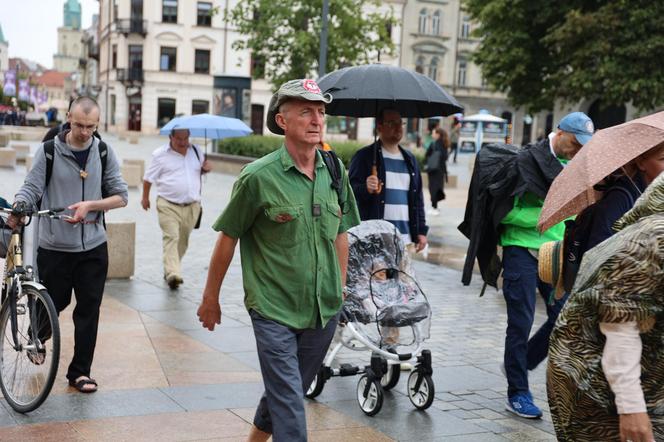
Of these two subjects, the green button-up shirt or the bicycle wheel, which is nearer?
the green button-up shirt

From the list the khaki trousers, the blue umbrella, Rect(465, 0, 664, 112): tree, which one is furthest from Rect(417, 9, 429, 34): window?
the khaki trousers

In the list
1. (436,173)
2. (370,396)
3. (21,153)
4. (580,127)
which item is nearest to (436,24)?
(21,153)

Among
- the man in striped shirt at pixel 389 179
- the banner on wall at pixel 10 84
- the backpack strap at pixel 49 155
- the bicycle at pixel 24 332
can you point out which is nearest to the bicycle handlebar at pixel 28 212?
the bicycle at pixel 24 332

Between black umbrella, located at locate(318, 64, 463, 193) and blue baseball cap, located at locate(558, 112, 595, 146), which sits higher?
black umbrella, located at locate(318, 64, 463, 193)

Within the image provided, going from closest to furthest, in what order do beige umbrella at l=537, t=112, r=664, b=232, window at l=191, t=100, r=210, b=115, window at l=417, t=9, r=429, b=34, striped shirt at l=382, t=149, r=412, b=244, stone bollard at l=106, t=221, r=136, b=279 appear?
beige umbrella at l=537, t=112, r=664, b=232 < striped shirt at l=382, t=149, r=412, b=244 < stone bollard at l=106, t=221, r=136, b=279 < window at l=191, t=100, r=210, b=115 < window at l=417, t=9, r=429, b=34

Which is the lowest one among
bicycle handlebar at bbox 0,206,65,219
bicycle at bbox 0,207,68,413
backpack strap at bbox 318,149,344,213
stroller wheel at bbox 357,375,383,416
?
stroller wheel at bbox 357,375,383,416

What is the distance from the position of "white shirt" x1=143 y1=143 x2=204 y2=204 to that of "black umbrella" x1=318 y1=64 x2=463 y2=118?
313 cm

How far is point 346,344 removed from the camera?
20.1 feet

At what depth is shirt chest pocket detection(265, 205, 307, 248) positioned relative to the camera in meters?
3.96

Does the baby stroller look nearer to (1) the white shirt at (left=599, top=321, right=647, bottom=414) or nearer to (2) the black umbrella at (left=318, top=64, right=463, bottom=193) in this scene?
(2) the black umbrella at (left=318, top=64, right=463, bottom=193)

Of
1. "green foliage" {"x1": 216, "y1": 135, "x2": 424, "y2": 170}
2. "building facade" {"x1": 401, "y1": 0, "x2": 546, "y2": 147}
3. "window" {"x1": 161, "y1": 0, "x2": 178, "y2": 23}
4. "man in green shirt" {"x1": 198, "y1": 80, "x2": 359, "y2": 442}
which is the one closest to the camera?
"man in green shirt" {"x1": 198, "y1": 80, "x2": 359, "y2": 442}

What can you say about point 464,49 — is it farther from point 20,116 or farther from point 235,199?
point 235,199

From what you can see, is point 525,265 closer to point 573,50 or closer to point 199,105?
point 573,50

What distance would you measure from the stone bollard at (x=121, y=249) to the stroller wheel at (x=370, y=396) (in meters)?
5.20
